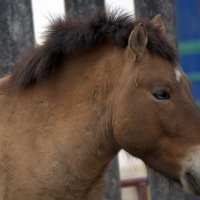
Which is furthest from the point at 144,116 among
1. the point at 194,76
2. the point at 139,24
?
the point at 194,76

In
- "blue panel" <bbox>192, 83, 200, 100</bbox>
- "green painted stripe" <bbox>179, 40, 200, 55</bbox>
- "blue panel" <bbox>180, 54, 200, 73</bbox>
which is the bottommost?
"blue panel" <bbox>192, 83, 200, 100</bbox>

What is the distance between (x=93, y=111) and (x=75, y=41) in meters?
0.51

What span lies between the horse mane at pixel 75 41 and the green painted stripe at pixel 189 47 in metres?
3.74

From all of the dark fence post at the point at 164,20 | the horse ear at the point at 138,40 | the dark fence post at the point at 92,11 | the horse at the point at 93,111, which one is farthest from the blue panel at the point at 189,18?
the horse ear at the point at 138,40

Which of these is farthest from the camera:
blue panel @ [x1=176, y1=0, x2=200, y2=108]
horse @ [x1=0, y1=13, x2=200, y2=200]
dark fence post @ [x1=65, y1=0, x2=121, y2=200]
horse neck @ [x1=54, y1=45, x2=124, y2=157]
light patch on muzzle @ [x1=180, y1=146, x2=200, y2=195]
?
blue panel @ [x1=176, y1=0, x2=200, y2=108]

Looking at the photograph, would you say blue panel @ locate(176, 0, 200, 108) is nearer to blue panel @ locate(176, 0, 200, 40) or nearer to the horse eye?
blue panel @ locate(176, 0, 200, 40)

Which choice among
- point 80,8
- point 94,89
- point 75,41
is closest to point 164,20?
point 80,8

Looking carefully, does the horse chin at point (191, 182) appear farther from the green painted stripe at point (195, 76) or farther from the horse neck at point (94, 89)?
the green painted stripe at point (195, 76)

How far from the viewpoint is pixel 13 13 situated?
6895 millimetres

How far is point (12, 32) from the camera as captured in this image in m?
6.89

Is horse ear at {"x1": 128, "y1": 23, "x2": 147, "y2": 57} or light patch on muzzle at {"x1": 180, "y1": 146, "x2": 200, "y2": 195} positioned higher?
horse ear at {"x1": 128, "y1": 23, "x2": 147, "y2": 57}

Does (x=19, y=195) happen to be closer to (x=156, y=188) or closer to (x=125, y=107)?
(x=125, y=107)

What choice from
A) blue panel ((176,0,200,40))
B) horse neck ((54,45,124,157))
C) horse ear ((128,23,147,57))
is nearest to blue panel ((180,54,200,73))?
blue panel ((176,0,200,40))

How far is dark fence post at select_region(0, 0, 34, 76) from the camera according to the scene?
688cm
